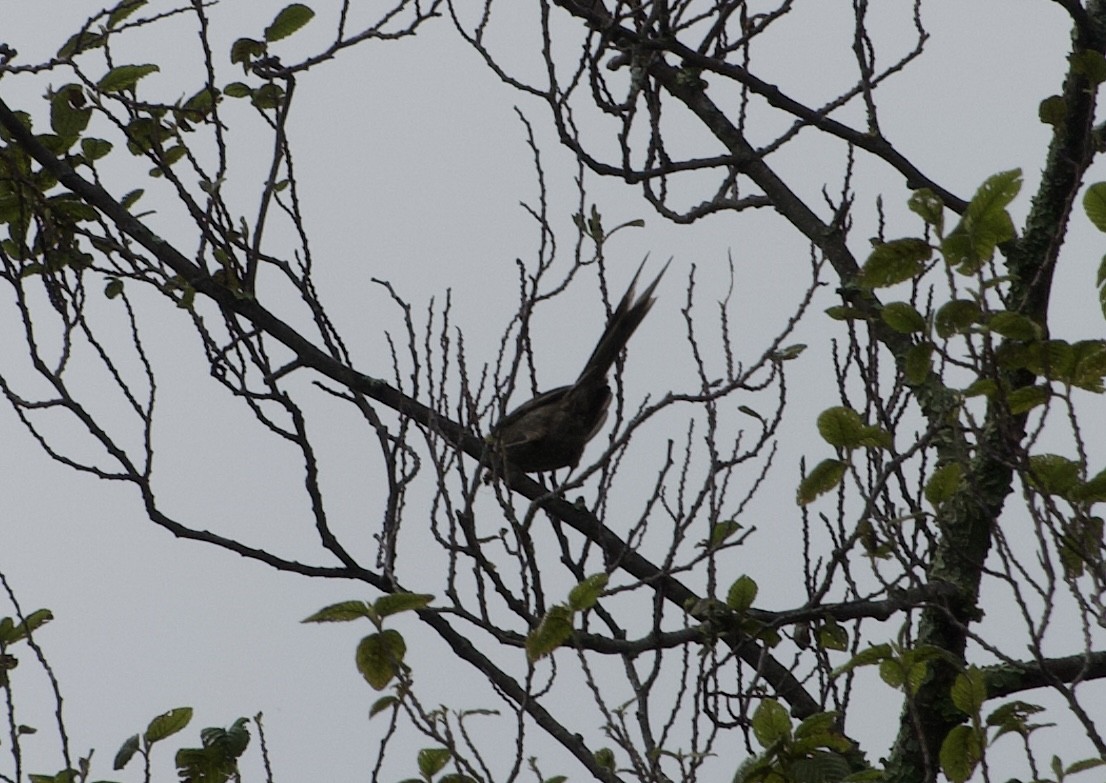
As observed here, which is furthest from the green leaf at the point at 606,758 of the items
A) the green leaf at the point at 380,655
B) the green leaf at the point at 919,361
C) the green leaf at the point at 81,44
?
the green leaf at the point at 81,44

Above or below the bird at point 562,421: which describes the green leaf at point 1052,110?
below

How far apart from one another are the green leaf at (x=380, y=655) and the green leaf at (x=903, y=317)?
3.76ft

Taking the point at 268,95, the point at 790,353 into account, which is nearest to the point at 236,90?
the point at 268,95

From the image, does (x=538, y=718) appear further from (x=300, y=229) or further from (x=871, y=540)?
(x=300, y=229)

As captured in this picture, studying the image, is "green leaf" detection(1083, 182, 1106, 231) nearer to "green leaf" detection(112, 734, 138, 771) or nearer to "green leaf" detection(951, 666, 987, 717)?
"green leaf" detection(951, 666, 987, 717)

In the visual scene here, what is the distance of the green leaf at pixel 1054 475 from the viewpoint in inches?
104

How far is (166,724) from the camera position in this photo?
132 inches

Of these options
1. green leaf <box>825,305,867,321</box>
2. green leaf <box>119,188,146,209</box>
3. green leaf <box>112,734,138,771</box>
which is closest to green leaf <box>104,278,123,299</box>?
green leaf <box>119,188,146,209</box>

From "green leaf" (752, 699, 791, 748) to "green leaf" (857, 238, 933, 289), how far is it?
2.90 ft

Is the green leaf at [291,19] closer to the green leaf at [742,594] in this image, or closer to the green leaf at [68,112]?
the green leaf at [68,112]

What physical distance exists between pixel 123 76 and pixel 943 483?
2.71 meters

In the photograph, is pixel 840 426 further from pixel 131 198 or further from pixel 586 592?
pixel 131 198

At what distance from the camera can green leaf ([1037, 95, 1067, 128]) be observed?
3.70 m

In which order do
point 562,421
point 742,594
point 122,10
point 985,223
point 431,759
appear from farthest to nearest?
point 562,421 < point 122,10 < point 742,594 < point 431,759 < point 985,223
